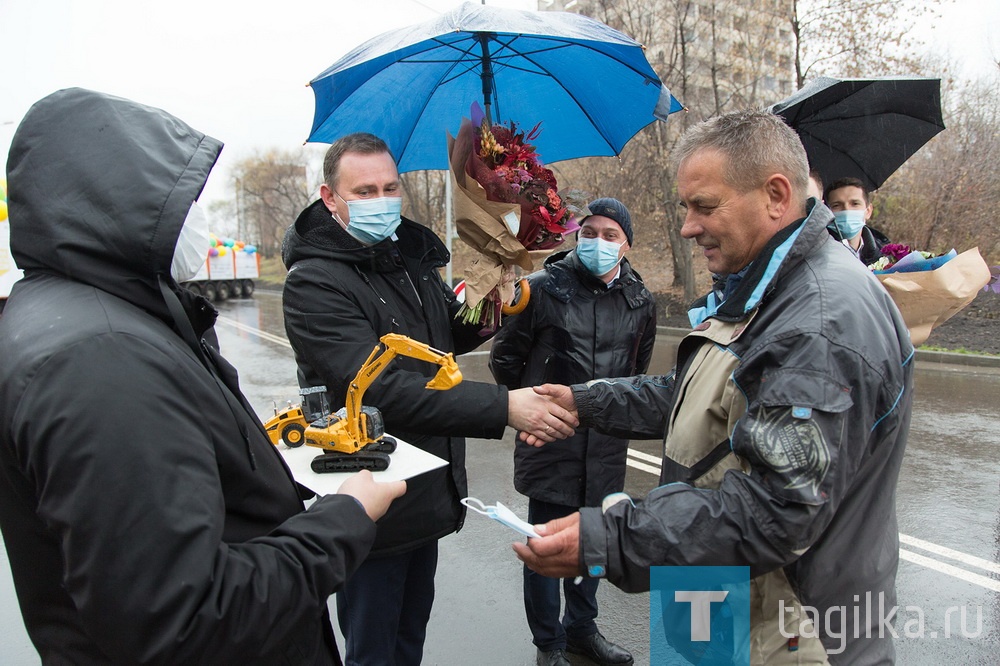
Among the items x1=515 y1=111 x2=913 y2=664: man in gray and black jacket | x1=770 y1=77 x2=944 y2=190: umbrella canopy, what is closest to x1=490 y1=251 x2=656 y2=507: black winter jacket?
x1=515 y1=111 x2=913 y2=664: man in gray and black jacket

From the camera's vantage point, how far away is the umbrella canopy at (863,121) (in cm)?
375

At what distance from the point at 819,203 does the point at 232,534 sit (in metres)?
1.76

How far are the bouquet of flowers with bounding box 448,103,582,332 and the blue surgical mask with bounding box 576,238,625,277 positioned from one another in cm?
51

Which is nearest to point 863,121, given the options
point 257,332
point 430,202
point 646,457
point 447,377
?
point 447,377

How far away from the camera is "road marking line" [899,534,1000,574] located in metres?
4.22

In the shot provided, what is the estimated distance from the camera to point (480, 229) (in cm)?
276

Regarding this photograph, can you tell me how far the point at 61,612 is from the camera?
1305 millimetres

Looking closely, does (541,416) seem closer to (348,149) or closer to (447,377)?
(447,377)

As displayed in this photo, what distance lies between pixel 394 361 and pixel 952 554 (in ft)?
13.9

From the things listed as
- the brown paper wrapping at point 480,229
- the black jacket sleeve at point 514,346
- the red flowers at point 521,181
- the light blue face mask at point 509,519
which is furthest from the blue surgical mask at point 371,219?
the light blue face mask at point 509,519

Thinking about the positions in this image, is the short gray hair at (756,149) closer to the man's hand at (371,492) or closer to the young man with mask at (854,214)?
the man's hand at (371,492)

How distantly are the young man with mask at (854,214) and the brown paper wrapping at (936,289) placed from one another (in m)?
0.82

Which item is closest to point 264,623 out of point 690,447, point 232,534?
point 232,534

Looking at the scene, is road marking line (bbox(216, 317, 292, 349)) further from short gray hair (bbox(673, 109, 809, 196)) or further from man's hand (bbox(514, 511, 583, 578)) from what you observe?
short gray hair (bbox(673, 109, 809, 196))
